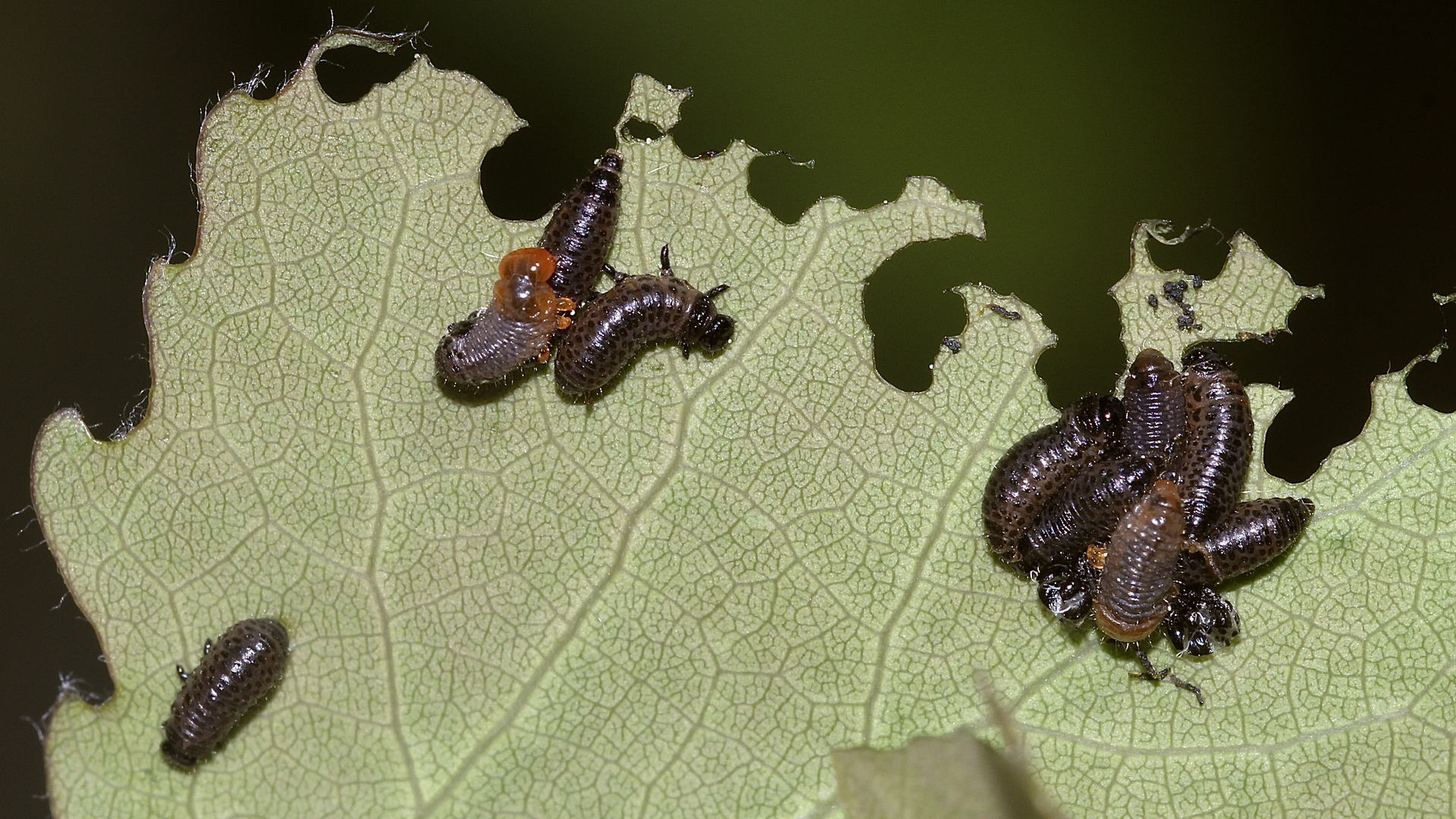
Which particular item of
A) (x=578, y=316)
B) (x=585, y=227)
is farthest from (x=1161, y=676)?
(x=585, y=227)

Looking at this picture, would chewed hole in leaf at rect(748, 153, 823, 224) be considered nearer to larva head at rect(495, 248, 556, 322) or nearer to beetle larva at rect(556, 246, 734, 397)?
beetle larva at rect(556, 246, 734, 397)

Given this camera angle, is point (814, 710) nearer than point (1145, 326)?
Yes

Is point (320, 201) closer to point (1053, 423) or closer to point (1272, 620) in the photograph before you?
point (1053, 423)

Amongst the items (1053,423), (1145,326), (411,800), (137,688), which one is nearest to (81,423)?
(137,688)

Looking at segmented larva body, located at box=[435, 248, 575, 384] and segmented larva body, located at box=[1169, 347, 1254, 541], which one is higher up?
segmented larva body, located at box=[435, 248, 575, 384]

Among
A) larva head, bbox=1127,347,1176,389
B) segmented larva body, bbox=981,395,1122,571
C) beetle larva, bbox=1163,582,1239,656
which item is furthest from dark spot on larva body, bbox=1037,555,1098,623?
larva head, bbox=1127,347,1176,389

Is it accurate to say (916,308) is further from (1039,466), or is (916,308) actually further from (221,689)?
(221,689)
